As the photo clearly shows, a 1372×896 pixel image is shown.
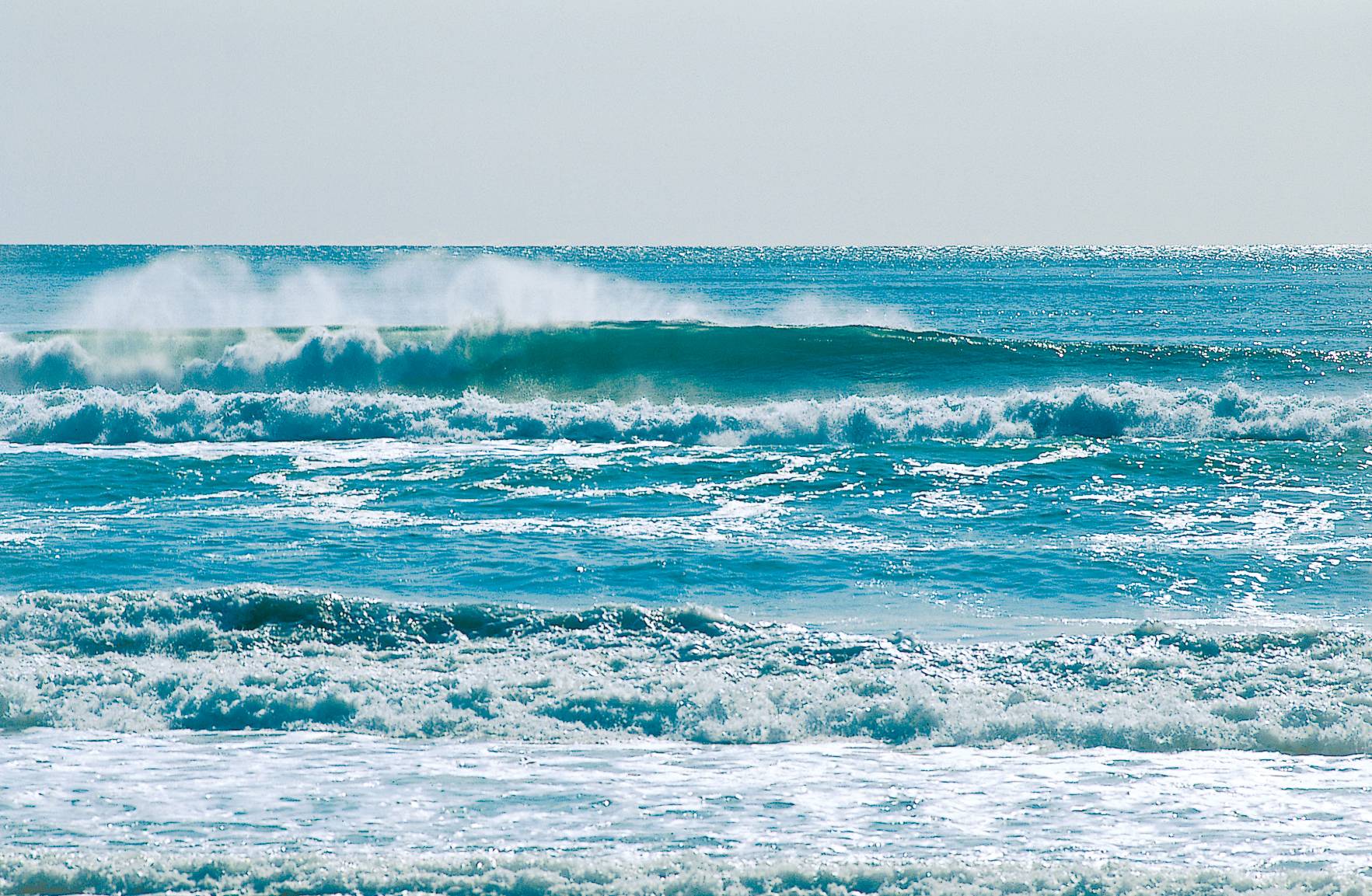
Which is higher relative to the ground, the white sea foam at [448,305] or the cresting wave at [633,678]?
the white sea foam at [448,305]

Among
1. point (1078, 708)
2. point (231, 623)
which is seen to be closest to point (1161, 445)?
point (1078, 708)

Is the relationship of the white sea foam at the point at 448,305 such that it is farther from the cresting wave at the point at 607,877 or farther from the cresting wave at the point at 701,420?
the cresting wave at the point at 607,877

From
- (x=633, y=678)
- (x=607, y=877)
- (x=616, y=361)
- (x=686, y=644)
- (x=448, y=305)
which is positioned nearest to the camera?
(x=607, y=877)

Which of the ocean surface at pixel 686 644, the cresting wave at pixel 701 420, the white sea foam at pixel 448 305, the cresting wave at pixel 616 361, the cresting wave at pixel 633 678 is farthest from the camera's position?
the white sea foam at pixel 448 305

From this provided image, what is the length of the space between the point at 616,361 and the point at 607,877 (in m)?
22.5

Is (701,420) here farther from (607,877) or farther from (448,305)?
(448,305)

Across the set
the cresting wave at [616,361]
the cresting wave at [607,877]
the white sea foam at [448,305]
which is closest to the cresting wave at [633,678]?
the cresting wave at [607,877]

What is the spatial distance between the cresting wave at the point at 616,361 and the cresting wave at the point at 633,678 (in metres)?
16.0

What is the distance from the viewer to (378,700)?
7.38 meters

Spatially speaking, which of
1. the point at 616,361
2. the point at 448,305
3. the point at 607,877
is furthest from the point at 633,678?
the point at 448,305

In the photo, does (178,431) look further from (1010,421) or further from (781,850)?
(781,850)

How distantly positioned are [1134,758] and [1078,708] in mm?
605

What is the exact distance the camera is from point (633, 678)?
25.6 ft

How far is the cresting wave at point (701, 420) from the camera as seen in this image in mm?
18766
